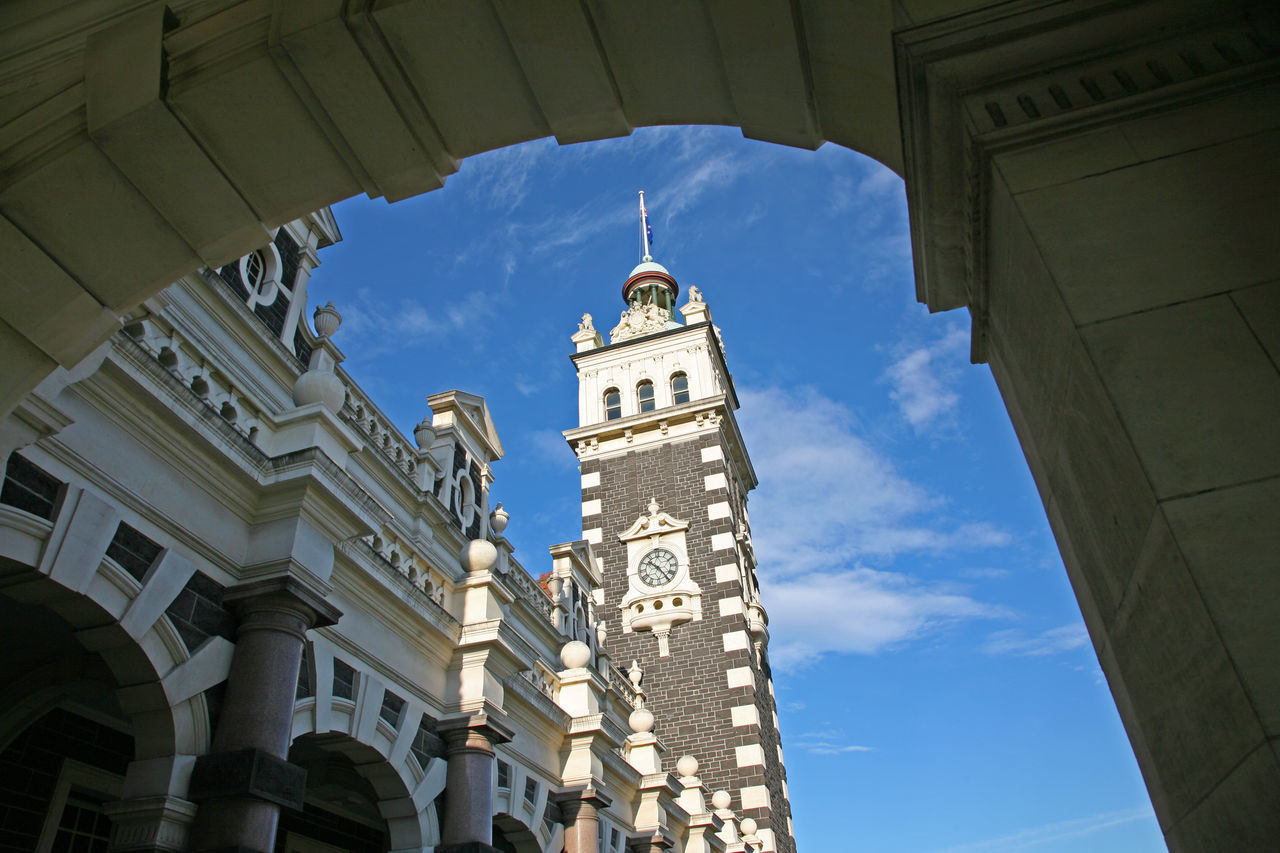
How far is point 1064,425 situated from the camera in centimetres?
287

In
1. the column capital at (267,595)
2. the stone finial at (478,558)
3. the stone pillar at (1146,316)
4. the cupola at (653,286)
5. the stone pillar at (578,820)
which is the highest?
the cupola at (653,286)

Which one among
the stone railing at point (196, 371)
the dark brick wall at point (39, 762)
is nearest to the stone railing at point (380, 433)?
the stone railing at point (196, 371)

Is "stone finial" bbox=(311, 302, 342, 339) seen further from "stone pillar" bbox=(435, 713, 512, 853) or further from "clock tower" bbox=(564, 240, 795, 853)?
"clock tower" bbox=(564, 240, 795, 853)

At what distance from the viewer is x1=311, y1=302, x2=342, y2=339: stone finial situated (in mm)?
11969

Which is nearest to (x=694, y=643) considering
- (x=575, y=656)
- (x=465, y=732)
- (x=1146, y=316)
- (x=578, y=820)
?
(x=575, y=656)

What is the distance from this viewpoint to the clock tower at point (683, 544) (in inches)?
1014

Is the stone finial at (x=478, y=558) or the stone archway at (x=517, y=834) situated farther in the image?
the stone archway at (x=517, y=834)

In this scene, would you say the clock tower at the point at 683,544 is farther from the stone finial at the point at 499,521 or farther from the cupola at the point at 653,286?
the stone finial at the point at 499,521

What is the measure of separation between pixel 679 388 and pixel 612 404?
259cm

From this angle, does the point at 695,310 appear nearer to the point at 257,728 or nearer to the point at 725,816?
the point at 725,816

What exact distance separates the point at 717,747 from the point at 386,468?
16.4 meters

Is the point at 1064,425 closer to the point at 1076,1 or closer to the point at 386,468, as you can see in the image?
the point at 1076,1

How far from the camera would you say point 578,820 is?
13797mm

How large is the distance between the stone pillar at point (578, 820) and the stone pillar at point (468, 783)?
3071mm
